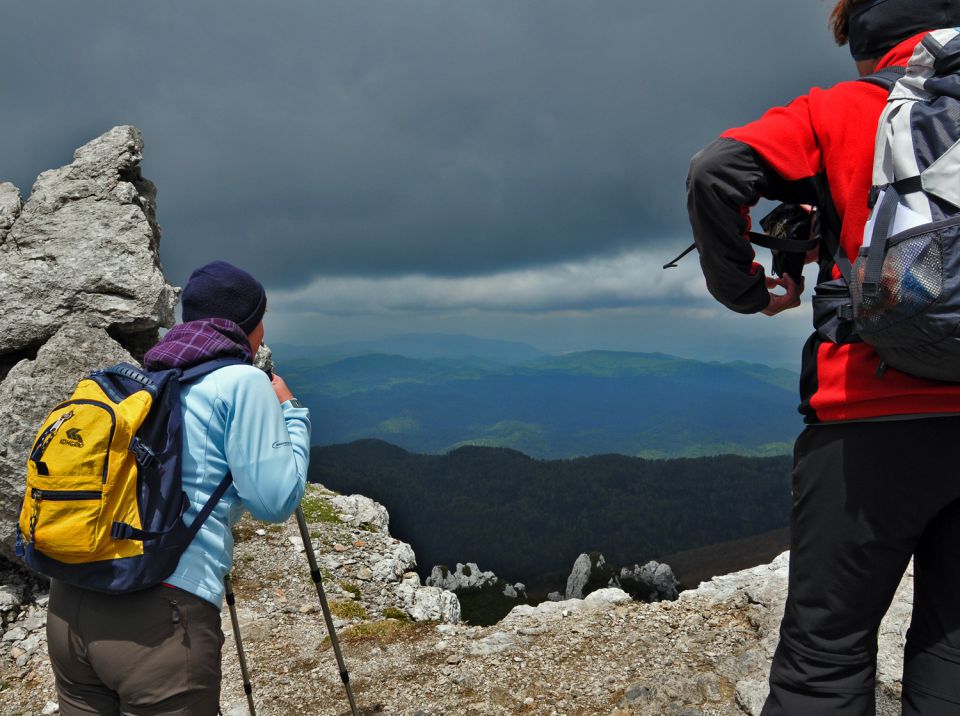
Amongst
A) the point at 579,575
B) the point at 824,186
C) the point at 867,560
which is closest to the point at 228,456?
the point at 867,560

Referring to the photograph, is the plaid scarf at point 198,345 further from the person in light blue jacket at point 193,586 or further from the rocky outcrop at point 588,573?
the rocky outcrop at point 588,573

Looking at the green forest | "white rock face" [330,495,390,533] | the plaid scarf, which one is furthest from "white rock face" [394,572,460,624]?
the green forest

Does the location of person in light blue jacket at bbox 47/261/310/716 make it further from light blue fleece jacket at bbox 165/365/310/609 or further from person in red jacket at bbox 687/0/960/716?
person in red jacket at bbox 687/0/960/716

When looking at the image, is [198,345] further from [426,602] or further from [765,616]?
[426,602]

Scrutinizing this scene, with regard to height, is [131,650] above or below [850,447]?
below

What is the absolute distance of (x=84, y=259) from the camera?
11727 millimetres

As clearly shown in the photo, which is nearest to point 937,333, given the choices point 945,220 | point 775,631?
point 945,220

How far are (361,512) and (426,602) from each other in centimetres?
509

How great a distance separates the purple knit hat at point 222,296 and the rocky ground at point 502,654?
5.67 meters

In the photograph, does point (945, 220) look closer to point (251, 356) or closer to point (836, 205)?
point (836, 205)

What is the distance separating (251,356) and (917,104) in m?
3.70

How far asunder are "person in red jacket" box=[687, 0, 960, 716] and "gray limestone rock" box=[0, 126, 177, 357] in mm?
Answer: 11948

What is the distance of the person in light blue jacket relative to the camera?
→ 3.10 m

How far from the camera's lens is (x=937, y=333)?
232cm
